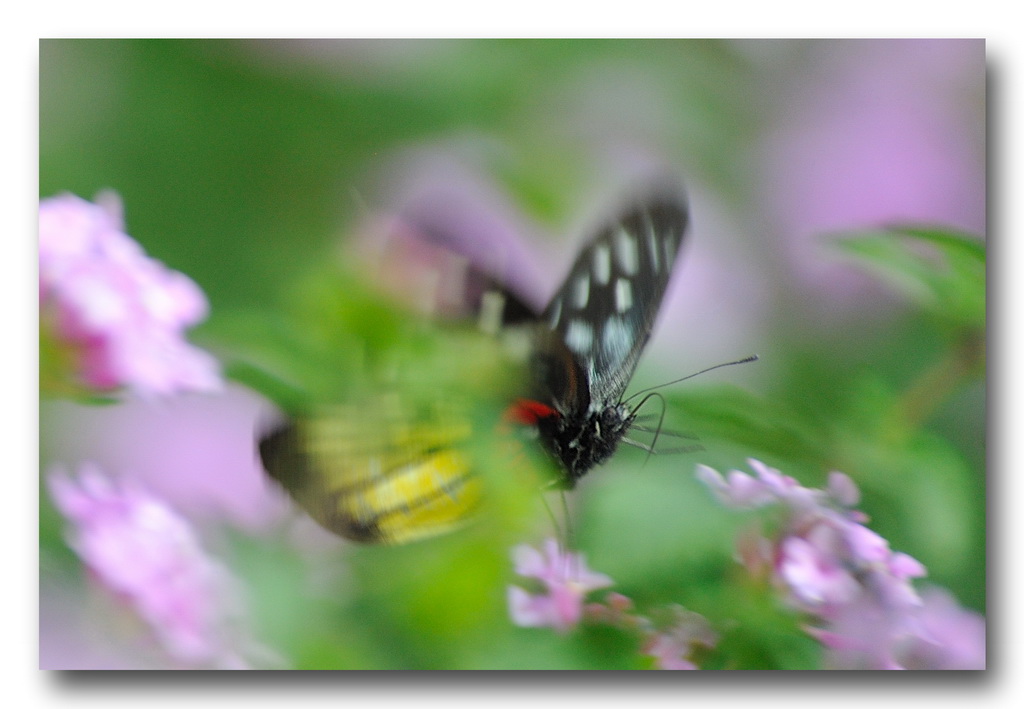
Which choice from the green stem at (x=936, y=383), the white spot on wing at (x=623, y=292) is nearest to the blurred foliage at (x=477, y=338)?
the green stem at (x=936, y=383)

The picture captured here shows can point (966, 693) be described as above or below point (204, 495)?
below

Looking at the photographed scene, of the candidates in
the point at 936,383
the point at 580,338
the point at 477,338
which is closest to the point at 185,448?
the point at 477,338

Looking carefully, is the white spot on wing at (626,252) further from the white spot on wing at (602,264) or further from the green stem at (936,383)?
the green stem at (936,383)

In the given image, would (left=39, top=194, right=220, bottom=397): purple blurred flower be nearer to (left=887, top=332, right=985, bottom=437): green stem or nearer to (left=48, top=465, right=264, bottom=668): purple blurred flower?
(left=48, top=465, right=264, bottom=668): purple blurred flower

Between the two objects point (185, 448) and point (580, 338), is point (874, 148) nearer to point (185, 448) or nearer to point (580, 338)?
point (580, 338)

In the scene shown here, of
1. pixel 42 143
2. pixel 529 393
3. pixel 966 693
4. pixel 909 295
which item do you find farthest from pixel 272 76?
pixel 966 693
